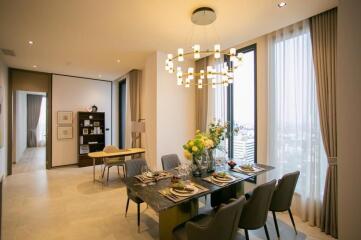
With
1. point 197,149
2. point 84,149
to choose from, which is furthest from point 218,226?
point 84,149

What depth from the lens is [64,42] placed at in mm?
3674

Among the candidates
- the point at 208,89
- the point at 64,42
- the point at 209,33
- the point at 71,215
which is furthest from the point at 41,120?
the point at 209,33

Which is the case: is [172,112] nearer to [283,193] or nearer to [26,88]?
[283,193]

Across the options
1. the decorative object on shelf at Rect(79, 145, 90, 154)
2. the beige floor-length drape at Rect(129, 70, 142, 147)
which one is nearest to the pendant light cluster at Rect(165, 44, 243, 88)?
the beige floor-length drape at Rect(129, 70, 142, 147)

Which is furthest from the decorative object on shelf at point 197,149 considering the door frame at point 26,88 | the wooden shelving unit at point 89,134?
the door frame at point 26,88

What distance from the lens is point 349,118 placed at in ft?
6.75

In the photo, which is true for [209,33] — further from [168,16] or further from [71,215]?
[71,215]

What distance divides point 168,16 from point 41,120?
435 inches

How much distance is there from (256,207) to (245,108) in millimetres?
2382

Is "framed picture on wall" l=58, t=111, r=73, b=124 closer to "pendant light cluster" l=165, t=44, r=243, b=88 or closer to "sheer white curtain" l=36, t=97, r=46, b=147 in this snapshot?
"pendant light cluster" l=165, t=44, r=243, b=88

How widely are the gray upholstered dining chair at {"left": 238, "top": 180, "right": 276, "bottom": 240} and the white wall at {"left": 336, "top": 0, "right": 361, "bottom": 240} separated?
827 millimetres

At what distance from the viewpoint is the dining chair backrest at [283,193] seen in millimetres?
2346

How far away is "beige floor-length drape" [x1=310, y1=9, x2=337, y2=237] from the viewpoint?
259 centimetres

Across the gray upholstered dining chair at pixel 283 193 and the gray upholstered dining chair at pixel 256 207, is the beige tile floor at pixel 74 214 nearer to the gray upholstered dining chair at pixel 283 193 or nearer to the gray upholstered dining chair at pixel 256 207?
the gray upholstered dining chair at pixel 283 193
